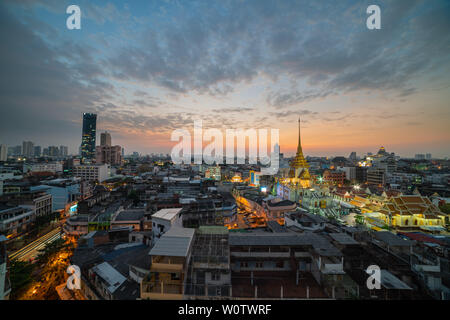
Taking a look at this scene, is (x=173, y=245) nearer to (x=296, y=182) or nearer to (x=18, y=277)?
(x=18, y=277)

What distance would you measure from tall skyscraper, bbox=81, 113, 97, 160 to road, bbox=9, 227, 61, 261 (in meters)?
74.7

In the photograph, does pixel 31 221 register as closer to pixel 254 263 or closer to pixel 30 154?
pixel 254 263

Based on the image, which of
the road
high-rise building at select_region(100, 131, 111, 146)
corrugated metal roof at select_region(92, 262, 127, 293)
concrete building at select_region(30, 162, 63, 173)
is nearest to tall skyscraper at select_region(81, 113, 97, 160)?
high-rise building at select_region(100, 131, 111, 146)

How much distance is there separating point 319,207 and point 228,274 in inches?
598

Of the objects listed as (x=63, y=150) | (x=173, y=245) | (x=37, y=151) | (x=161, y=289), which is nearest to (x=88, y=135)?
(x=37, y=151)

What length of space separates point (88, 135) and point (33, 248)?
268 ft

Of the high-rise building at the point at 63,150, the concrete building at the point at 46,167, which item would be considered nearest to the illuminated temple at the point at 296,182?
the concrete building at the point at 46,167

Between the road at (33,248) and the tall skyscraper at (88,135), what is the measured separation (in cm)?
7466

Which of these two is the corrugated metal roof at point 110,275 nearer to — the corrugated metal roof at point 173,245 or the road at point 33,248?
the corrugated metal roof at point 173,245

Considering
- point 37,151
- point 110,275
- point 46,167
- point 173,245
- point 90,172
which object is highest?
point 37,151

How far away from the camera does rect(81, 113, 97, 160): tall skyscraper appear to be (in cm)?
7619

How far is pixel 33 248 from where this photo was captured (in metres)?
11.6
